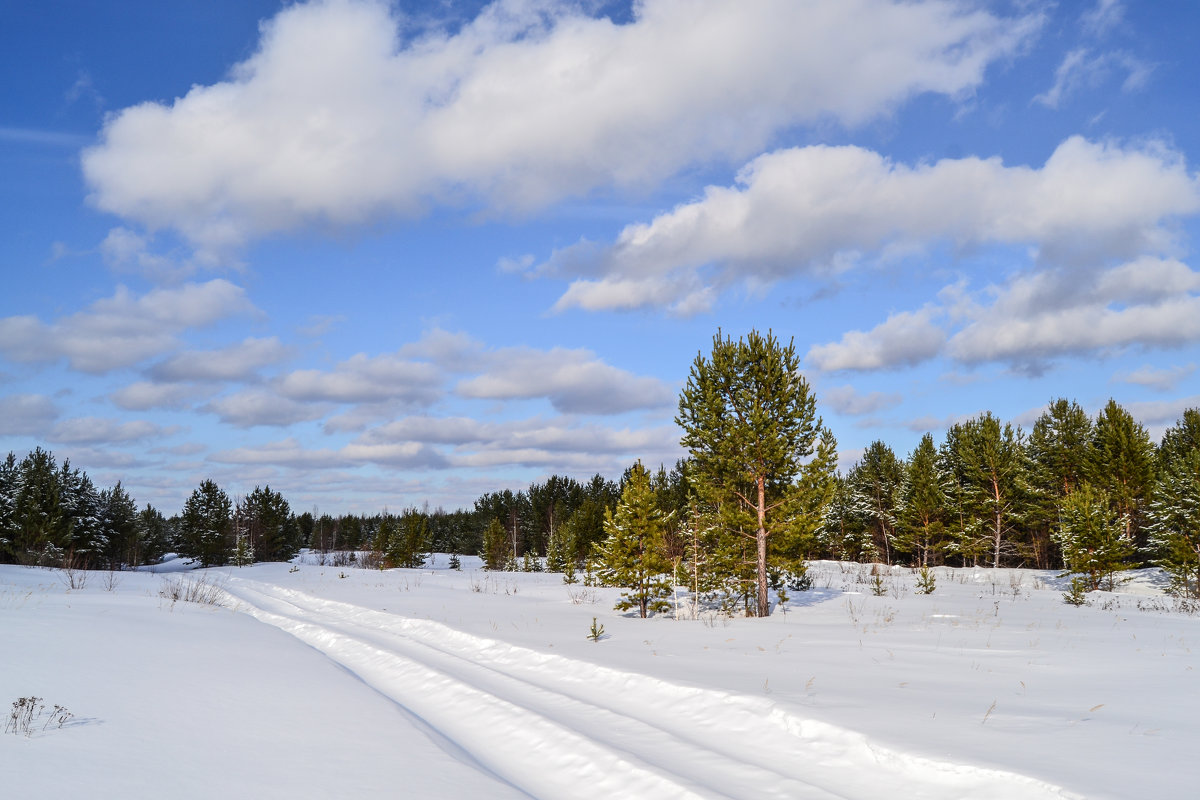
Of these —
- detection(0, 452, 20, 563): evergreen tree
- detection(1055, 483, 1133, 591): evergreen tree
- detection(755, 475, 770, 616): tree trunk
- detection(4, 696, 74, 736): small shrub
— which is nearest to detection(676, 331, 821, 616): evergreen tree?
detection(755, 475, 770, 616): tree trunk

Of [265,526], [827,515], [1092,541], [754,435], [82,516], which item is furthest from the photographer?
[265,526]

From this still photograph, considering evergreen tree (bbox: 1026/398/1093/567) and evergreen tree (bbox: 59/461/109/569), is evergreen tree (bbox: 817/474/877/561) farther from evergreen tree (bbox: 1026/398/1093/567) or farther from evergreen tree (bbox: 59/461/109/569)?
evergreen tree (bbox: 59/461/109/569)

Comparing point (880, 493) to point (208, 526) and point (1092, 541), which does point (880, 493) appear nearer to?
point (1092, 541)

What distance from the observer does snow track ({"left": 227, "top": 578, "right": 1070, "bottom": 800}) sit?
5.61 metres

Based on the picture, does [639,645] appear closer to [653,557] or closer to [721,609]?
[653,557]

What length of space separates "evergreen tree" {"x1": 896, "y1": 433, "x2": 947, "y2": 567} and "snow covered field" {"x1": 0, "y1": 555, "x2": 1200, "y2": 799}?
37.8 meters

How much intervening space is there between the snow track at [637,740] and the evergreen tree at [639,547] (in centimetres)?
922

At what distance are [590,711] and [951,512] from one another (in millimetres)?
51563

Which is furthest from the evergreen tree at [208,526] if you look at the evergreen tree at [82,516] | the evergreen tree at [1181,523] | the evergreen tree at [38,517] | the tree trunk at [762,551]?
the evergreen tree at [1181,523]

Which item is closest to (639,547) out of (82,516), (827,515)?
(827,515)

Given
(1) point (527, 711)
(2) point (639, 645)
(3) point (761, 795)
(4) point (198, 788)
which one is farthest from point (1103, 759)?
(2) point (639, 645)

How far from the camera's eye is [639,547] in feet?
70.4

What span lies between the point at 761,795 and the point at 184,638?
10102 mm

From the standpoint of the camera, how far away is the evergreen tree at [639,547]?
20906mm
